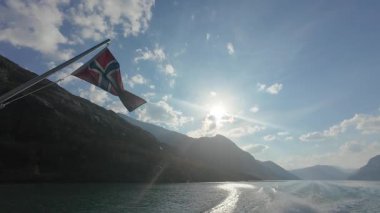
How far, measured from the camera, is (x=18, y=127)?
131 meters

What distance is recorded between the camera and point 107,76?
20141 mm

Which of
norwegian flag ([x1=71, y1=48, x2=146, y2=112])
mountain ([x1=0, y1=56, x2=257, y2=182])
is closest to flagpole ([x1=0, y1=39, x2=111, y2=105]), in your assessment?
norwegian flag ([x1=71, y1=48, x2=146, y2=112])

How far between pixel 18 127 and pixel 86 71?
129196mm

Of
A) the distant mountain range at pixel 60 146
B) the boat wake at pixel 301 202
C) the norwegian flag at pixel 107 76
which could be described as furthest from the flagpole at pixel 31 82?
the distant mountain range at pixel 60 146

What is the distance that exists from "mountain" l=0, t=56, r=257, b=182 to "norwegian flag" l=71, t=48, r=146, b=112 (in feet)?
328

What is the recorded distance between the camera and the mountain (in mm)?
120000

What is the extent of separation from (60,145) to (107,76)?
13025 centimetres

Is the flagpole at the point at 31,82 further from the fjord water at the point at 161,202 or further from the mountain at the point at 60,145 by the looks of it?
the mountain at the point at 60,145

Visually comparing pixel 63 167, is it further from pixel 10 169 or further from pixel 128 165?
pixel 128 165

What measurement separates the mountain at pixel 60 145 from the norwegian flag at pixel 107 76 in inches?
3940

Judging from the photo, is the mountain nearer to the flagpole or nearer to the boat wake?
the boat wake

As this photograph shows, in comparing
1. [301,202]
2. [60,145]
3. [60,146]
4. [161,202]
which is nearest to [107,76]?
[161,202]

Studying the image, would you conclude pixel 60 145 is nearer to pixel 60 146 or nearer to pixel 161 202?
pixel 60 146

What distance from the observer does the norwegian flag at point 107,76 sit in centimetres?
1927
